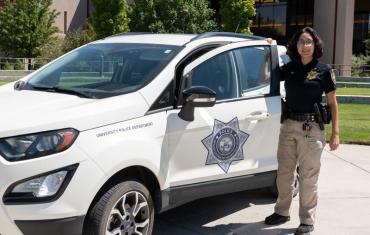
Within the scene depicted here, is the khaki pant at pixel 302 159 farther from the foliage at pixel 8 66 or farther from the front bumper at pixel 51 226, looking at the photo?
the foliage at pixel 8 66

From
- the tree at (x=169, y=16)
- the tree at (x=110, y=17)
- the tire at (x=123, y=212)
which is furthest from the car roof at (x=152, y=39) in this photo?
the tree at (x=169, y=16)

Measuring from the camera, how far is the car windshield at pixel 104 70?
14.7ft

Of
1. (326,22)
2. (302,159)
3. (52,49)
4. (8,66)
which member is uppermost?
(326,22)

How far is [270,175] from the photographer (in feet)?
17.8

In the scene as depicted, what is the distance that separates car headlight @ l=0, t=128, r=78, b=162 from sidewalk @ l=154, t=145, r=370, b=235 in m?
1.75

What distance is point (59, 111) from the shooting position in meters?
3.81

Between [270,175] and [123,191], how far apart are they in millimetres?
1915

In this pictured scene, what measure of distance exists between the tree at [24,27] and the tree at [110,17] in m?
5.35

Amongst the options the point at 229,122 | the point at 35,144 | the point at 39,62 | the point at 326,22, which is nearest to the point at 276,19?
the point at 326,22

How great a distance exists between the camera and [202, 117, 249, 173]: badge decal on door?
186 inches

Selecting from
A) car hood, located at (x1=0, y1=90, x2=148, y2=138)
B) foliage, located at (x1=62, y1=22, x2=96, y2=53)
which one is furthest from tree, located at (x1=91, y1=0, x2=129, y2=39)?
car hood, located at (x1=0, y1=90, x2=148, y2=138)

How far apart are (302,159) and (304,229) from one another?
2.10 feet

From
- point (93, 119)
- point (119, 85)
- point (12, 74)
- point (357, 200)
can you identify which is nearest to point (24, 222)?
point (93, 119)

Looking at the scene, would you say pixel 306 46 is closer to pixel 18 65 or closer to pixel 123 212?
pixel 123 212
